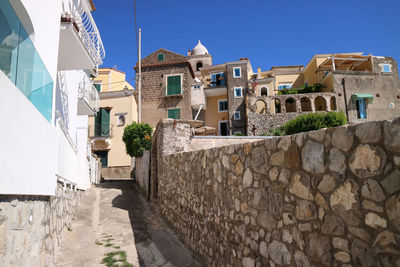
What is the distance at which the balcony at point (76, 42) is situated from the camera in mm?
6137

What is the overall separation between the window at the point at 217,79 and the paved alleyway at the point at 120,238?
2183cm

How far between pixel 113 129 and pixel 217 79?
1249 centimetres

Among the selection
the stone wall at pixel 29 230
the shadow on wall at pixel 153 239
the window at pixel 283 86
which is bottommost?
the shadow on wall at pixel 153 239

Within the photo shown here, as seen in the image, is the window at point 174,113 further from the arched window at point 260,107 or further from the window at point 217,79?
the arched window at point 260,107

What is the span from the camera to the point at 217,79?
30.9 m

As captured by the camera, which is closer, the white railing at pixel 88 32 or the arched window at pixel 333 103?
the white railing at pixel 88 32

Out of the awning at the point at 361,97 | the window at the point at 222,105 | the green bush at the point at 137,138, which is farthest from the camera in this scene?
the window at the point at 222,105

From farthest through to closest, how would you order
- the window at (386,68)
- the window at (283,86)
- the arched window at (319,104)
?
the window at (283,86) → the window at (386,68) → the arched window at (319,104)

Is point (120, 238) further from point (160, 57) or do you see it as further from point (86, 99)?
point (160, 57)

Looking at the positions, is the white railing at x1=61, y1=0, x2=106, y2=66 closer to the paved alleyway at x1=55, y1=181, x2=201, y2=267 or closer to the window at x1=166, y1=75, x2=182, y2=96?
the paved alleyway at x1=55, y1=181, x2=201, y2=267

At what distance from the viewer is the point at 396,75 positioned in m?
28.4

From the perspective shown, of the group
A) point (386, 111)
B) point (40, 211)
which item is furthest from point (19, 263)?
point (386, 111)

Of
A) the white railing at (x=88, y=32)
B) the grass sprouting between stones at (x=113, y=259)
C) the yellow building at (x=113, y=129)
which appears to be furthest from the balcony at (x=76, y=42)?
the yellow building at (x=113, y=129)

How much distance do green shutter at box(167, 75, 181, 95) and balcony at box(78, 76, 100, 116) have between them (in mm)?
14472
